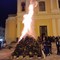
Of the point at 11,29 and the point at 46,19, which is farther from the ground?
the point at 46,19

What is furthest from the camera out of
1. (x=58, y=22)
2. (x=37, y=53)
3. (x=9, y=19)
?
(x=9, y=19)

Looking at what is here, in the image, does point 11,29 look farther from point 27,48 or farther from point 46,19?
point 27,48

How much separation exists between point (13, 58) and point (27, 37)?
1758mm

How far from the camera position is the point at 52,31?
82.2 ft

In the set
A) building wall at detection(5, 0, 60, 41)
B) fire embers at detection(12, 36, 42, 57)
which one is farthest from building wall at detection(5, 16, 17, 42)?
fire embers at detection(12, 36, 42, 57)

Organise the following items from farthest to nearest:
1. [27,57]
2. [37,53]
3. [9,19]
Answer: [9,19] < [37,53] < [27,57]

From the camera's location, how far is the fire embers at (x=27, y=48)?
10.2 meters

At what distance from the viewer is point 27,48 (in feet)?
33.8

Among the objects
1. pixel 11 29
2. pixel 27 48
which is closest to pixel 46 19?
pixel 11 29

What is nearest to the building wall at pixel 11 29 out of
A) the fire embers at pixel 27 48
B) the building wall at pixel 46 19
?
the building wall at pixel 46 19

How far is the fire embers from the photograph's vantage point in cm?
1016

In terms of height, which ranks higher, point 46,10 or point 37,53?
point 46,10

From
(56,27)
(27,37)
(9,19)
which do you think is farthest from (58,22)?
(27,37)

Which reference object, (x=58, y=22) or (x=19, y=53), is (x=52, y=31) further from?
(x=19, y=53)
